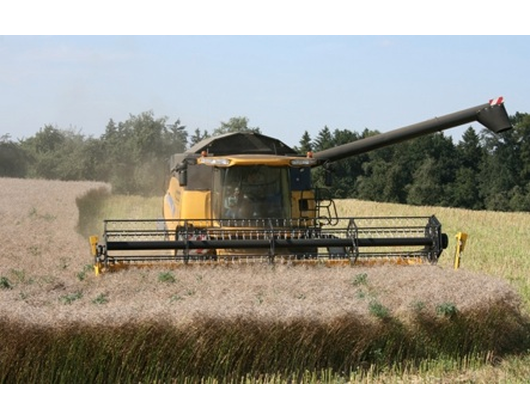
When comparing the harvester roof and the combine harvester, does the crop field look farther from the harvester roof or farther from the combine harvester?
the harvester roof

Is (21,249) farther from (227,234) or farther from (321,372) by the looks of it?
(321,372)

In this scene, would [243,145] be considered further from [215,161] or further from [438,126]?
[438,126]

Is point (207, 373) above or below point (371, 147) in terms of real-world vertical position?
below

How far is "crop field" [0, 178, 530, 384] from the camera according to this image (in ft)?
25.2

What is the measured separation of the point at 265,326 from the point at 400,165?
153 ft

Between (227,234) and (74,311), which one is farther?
(227,234)

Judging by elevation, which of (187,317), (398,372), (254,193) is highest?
(254,193)

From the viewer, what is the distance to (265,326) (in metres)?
8.01

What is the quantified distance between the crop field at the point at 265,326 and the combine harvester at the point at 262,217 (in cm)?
46

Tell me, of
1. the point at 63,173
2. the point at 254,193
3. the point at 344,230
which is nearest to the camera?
the point at 344,230

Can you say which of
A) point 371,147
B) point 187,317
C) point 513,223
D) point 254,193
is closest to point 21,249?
point 254,193

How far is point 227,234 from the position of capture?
11.7 m

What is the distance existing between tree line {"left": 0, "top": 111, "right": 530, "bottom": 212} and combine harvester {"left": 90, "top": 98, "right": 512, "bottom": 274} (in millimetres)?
25469

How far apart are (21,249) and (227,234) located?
206 inches
